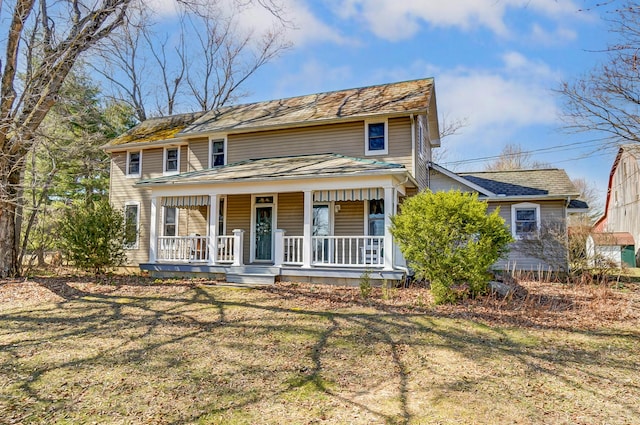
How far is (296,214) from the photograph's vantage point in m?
13.1

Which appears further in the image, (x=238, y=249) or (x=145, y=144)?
(x=145, y=144)

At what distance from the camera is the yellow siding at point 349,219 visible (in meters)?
12.4

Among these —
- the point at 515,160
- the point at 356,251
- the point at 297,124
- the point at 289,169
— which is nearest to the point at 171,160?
the point at 297,124

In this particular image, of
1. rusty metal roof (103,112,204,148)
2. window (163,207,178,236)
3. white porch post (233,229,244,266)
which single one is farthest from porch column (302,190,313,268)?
rusty metal roof (103,112,204,148)

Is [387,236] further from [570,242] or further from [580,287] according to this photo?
[570,242]

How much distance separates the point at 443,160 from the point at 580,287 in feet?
66.8

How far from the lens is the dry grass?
3.88 metres

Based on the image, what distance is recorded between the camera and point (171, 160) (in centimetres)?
1588

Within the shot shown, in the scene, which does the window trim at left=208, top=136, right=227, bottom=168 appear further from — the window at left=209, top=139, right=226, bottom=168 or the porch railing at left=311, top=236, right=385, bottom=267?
the porch railing at left=311, top=236, right=385, bottom=267

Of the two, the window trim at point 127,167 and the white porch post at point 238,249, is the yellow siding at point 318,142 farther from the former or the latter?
the window trim at point 127,167

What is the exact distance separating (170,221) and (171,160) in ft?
8.24

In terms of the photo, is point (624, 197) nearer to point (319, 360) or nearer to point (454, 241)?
point (454, 241)

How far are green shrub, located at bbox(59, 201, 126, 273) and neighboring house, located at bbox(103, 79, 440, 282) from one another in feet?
2.11

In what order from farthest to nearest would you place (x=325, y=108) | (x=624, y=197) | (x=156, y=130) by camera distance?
1. (x=624, y=197)
2. (x=156, y=130)
3. (x=325, y=108)
